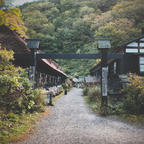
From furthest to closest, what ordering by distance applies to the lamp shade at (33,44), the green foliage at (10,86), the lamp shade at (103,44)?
the lamp shade at (33,44), the lamp shade at (103,44), the green foliage at (10,86)

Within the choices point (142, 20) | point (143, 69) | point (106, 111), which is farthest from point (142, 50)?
point (142, 20)

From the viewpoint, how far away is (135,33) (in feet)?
79.9

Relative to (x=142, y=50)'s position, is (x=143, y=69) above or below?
below

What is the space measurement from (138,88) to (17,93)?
19.4ft

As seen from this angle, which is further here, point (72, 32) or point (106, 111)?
point (72, 32)

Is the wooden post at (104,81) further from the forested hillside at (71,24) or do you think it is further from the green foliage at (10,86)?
the forested hillside at (71,24)

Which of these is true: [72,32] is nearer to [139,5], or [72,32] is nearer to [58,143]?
[139,5]

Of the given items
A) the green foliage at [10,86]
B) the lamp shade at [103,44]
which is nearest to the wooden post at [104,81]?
the lamp shade at [103,44]

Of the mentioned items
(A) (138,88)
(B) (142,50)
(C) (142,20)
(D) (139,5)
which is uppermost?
(D) (139,5)

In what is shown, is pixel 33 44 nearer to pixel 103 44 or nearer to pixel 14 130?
pixel 103 44

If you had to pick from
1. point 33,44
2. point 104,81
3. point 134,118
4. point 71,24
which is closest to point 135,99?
point 134,118

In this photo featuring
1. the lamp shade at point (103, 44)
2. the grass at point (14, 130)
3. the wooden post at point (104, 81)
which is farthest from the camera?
the lamp shade at point (103, 44)

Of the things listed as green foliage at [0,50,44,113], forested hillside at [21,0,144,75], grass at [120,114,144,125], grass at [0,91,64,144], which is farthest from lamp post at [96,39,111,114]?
forested hillside at [21,0,144,75]

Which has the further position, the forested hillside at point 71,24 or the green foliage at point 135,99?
the forested hillside at point 71,24
